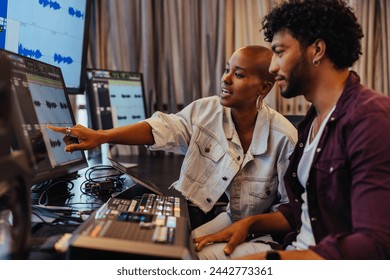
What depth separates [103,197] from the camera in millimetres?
1209

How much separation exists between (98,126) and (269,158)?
104 centimetres

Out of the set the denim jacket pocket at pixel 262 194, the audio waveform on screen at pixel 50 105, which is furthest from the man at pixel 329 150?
the audio waveform on screen at pixel 50 105

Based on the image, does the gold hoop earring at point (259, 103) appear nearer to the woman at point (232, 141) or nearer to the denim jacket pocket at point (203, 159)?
the woman at point (232, 141)

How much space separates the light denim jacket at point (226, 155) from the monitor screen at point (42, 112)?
0.32 m

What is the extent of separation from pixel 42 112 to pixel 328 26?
30.9 inches

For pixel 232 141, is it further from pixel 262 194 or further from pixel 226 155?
pixel 262 194

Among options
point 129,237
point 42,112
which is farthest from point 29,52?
point 129,237

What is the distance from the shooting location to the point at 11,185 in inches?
20.9

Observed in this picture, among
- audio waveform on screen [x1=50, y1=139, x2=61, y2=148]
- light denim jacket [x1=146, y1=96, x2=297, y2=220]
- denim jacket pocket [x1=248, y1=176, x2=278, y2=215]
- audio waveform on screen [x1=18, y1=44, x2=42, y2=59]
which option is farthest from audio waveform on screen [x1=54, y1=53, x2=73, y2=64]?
denim jacket pocket [x1=248, y1=176, x2=278, y2=215]

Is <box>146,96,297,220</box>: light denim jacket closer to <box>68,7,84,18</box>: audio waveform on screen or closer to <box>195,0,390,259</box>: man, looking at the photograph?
<box>195,0,390,259</box>: man

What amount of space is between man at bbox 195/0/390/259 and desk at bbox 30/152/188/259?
33 centimetres

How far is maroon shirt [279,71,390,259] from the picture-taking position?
Answer: 0.70 metres
